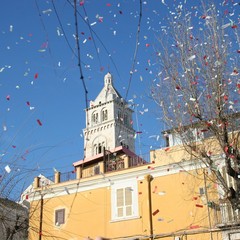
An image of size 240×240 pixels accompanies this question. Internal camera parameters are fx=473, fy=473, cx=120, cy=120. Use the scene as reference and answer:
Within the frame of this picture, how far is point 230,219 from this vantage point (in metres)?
19.7

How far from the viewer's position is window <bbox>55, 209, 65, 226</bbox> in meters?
24.9

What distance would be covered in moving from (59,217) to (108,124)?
71803mm

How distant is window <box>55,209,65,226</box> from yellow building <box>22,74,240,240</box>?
53 mm

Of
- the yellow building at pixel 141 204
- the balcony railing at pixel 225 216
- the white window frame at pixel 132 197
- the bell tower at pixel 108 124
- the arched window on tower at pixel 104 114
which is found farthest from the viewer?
the arched window on tower at pixel 104 114

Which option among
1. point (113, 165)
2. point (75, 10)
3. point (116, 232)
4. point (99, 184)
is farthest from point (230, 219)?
point (75, 10)

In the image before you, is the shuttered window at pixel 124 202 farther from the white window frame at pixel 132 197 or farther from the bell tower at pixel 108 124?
the bell tower at pixel 108 124

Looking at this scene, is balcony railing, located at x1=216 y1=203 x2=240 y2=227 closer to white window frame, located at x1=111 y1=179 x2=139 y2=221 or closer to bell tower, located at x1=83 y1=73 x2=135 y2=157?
white window frame, located at x1=111 y1=179 x2=139 y2=221

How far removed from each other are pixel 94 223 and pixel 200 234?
5731 mm

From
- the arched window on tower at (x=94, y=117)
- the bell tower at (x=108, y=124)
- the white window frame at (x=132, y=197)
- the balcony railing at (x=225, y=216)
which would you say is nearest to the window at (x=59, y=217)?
the white window frame at (x=132, y=197)

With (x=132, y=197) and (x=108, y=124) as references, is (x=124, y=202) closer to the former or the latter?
(x=132, y=197)

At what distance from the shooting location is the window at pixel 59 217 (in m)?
24.9

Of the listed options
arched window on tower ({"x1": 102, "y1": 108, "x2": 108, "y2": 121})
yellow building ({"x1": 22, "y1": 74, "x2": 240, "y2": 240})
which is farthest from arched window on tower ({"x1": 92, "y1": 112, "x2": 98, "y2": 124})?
yellow building ({"x1": 22, "y1": 74, "x2": 240, "y2": 240})

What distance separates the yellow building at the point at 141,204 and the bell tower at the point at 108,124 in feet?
214

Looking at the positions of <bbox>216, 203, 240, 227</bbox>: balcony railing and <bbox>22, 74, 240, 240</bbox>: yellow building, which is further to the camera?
<bbox>22, 74, 240, 240</bbox>: yellow building
